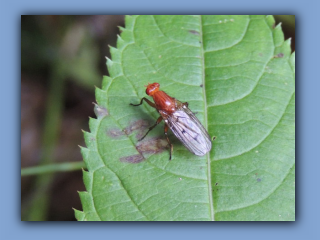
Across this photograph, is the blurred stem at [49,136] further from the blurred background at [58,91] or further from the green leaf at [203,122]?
the green leaf at [203,122]

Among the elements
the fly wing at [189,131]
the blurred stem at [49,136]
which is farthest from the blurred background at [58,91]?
the fly wing at [189,131]

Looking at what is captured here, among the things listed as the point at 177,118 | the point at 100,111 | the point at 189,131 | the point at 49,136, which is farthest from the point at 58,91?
the point at 189,131

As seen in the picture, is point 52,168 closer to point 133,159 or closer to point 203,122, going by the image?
point 133,159

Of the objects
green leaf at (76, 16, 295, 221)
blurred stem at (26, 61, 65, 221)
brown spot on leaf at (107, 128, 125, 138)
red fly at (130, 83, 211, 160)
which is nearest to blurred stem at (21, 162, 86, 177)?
blurred stem at (26, 61, 65, 221)

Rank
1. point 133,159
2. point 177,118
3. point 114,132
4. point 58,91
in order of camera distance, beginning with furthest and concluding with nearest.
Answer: point 58,91
point 177,118
point 114,132
point 133,159

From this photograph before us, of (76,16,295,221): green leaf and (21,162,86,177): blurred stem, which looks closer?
(76,16,295,221): green leaf

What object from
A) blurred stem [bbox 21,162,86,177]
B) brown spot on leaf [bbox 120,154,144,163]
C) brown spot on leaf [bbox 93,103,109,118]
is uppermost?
brown spot on leaf [bbox 93,103,109,118]

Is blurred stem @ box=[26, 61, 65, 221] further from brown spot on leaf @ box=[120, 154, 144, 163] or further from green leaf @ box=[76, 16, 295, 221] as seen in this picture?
brown spot on leaf @ box=[120, 154, 144, 163]
